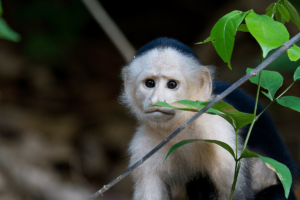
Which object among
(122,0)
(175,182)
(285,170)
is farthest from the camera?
(122,0)

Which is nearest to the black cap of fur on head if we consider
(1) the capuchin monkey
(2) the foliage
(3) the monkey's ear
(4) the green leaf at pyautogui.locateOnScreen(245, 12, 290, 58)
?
(1) the capuchin monkey

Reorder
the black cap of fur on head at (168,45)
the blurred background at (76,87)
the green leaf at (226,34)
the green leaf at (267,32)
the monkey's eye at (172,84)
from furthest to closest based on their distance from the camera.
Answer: the blurred background at (76,87)
the black cap of fur on head at (168,45)
the monkey's eye at (172,84)
the green leaf at (226,34)
the green leaf at (267,32)

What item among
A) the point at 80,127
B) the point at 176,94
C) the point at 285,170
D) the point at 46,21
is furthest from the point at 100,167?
the point at 285,170

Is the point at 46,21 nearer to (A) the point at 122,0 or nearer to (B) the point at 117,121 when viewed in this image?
(A) the point at 122,0

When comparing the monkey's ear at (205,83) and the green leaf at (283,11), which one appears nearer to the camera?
the green leaf at (283,11)

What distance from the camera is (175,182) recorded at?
310 cm

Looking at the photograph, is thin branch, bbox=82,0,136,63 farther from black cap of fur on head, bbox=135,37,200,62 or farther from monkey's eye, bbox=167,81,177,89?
monkey's eye, bbox=167,81,177,89

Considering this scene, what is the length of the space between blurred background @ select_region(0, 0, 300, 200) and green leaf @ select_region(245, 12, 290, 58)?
3546mm

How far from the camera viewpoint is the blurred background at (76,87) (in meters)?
5.39

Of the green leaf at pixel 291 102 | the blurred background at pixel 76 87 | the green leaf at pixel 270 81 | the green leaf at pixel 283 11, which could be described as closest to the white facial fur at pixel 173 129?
the green leaf at pixel 270 81

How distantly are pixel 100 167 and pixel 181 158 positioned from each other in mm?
3683

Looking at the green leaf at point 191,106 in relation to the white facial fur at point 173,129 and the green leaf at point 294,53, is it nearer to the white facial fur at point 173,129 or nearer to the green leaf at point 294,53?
the green leaf at point 294,53

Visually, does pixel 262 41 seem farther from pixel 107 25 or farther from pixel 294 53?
pixel 107 25

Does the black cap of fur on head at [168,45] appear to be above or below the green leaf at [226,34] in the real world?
above
